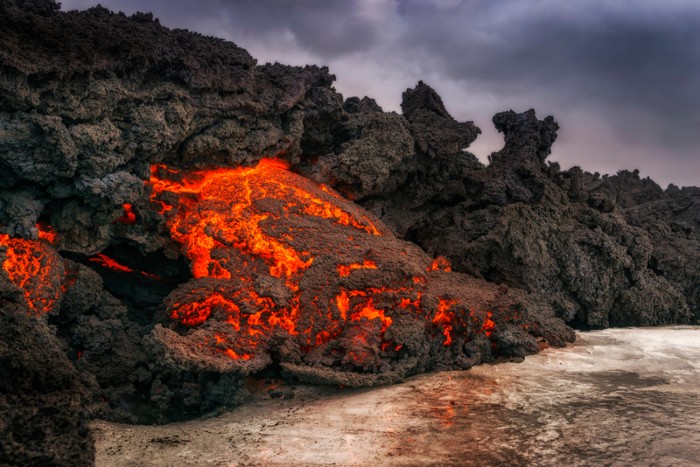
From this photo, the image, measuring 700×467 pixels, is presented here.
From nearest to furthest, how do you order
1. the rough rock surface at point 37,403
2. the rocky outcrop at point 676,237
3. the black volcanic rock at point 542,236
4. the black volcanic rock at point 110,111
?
the rough rock surface at point 37,403, the black volcanic rock at point 110,111, the black volcanic rock at point 542,236, the rocky outcrop at point 676,237

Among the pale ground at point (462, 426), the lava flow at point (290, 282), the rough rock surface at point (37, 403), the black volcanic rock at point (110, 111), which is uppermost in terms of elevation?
the black volcanic rock at point (110, 111)

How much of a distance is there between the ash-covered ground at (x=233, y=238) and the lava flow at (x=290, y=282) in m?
0.03

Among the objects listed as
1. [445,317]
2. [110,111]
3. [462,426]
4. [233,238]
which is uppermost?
[110,111]

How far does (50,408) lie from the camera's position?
3.94 meters

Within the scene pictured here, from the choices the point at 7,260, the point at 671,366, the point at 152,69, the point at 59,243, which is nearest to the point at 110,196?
the point at 59,243

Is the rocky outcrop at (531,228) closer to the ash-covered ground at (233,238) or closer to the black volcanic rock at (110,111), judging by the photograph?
the ash-covered ground at (233,238)

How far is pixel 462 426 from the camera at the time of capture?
5.15m

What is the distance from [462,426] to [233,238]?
173 inches

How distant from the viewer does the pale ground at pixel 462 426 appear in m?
4.50

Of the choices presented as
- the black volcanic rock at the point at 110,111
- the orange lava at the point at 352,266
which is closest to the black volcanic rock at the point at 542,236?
the orange lava at the point at 352,266

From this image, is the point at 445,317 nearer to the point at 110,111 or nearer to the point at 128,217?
the point at 128,217

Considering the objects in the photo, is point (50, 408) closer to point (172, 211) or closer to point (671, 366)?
point (172, 211)

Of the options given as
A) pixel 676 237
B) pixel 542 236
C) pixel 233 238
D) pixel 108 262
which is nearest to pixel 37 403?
pixel 233 238

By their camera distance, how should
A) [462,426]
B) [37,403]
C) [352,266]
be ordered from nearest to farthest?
[37,403] < [462,426] < [352,266]
